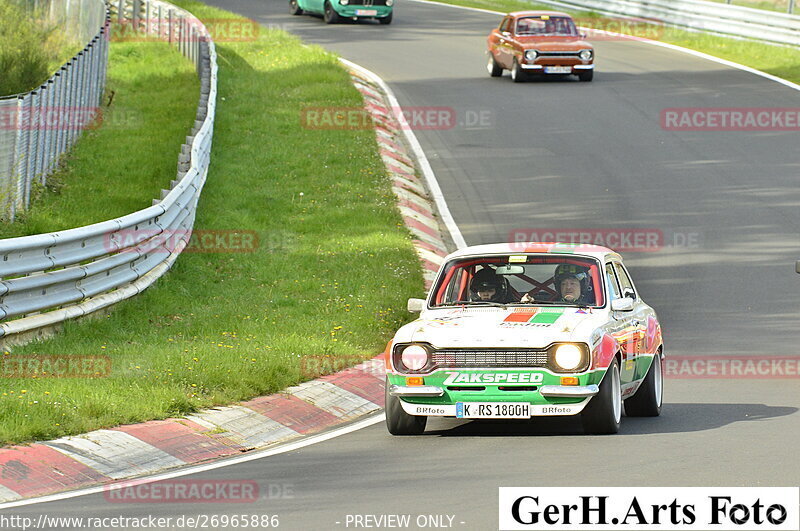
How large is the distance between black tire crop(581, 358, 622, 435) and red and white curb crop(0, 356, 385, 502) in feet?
7.49

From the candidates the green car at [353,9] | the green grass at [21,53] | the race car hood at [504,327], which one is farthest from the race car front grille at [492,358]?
the green car at [353,9]

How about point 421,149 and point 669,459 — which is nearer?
point 669,459

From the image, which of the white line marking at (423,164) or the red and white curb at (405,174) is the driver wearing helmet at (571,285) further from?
the white line marking at (423,164)

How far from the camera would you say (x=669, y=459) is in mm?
10289

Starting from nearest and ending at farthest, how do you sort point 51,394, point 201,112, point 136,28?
point 51,394 → point 201,112 → point 136,28

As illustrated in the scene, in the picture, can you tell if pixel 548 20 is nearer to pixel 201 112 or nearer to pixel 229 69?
pixel 229 69

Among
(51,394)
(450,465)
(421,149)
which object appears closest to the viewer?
→ (450,465)

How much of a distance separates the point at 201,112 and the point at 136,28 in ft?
46.2

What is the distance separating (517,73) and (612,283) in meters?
22.8

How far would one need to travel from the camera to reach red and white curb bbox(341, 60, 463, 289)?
21.1 metres

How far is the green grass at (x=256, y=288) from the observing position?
11.9m

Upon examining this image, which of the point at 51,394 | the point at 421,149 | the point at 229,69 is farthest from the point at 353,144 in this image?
the point at 51,394

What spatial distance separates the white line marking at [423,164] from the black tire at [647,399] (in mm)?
8380

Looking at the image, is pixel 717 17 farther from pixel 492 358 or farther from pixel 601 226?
pixel 492 358
